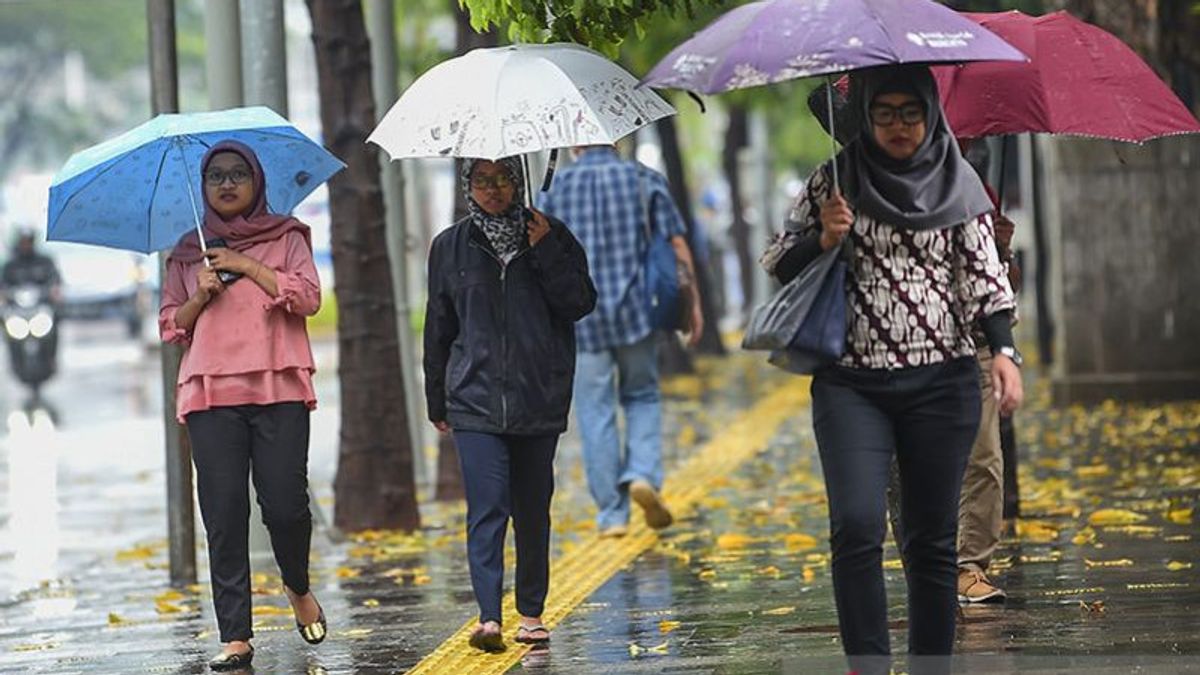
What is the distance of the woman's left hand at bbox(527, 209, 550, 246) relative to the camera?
9070mm

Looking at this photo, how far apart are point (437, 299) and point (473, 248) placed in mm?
209

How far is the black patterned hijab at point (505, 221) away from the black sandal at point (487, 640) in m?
1.24

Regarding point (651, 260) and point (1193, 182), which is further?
point (1193, 182)

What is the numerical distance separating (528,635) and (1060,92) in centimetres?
249

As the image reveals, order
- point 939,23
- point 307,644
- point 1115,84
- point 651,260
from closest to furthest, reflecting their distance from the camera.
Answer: point 939,23
point 1115,84
point 307,644
point 651,260

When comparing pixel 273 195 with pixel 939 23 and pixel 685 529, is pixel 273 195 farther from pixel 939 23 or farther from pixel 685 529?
pixel 685 529

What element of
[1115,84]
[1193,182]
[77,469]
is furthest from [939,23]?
[77,469]

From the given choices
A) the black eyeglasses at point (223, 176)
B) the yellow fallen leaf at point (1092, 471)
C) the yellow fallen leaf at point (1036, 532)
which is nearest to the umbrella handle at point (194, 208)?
the black eyeglasses at point (223, 176)

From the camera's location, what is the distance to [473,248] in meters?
9.12

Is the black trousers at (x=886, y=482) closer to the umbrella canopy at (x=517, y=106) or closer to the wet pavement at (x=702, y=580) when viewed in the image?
the wet pavement at (x=702, y=580)

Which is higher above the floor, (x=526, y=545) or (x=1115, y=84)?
(x=1115, y=84)

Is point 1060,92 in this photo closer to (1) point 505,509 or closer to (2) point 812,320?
(2) point 812,320

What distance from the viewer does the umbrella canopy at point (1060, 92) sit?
8.68m

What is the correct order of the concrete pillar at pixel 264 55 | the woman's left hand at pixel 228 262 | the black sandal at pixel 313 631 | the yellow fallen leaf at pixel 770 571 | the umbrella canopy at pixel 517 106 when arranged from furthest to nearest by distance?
the concrete pillar at pixel 264 55, the yellow fallen leaf at pixel 770 571, the black sandal at pixel 313 631, the woman's left hand at pixel 228 262, the umbrella canopy at pixel 517 106
